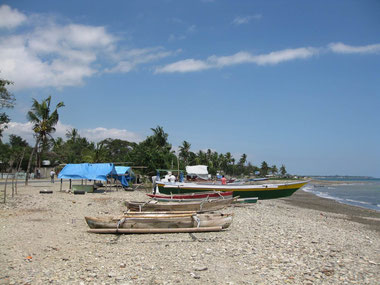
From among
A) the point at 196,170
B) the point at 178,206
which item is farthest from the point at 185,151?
the point at 178,206

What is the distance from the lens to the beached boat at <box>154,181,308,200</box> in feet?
78.1

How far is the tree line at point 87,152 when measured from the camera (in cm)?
3073

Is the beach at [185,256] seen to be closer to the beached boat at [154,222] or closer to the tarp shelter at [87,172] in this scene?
the beached boat at [154,222]

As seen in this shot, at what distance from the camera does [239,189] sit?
23.8 meters

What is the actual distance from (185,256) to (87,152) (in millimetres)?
35114

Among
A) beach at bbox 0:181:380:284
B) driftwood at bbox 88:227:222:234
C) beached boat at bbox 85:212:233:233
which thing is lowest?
beach at bbox 0:181:380:284

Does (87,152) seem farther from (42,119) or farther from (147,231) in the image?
(147,231)

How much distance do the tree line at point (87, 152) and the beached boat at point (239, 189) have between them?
81.7 inches

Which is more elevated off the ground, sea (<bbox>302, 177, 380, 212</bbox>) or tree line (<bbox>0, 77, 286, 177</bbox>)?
tree line (<bbox>0, 77, 286, 177</bbox>)

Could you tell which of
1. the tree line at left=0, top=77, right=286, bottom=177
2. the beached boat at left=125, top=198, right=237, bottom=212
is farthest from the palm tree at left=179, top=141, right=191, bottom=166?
the beached boat at left=125, top=198, right=237, bottom=212

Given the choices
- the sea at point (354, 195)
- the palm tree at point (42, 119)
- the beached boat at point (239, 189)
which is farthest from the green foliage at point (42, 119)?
the sea at point (354, 195)

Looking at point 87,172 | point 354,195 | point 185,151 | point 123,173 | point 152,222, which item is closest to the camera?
point 152,222

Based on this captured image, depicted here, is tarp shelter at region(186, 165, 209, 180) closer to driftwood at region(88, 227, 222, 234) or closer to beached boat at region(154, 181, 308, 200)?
beached boat at region(154, 181, 308, 200)

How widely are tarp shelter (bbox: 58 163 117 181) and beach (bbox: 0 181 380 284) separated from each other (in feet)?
37.1
